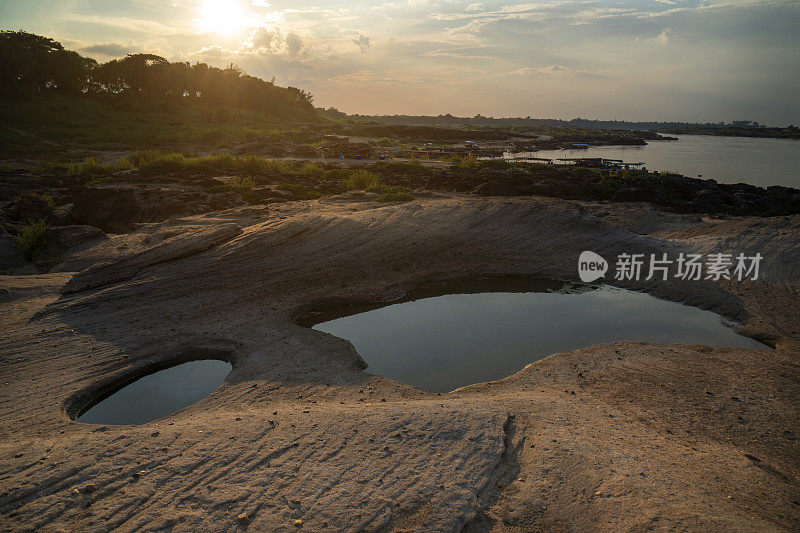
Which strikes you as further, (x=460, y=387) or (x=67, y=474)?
(x=460, y=387)

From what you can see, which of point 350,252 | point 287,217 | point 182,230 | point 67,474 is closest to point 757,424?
point 67,474

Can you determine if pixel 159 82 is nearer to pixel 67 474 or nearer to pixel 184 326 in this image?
pixel 184 326

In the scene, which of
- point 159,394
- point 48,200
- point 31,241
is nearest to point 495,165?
point 48,200

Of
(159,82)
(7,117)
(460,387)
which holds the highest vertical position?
(159,82)

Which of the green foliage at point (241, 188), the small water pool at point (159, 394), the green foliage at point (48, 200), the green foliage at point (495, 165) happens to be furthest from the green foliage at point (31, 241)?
the green foliage at point (495, 165)

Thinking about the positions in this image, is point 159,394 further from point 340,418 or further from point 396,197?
point 396,197

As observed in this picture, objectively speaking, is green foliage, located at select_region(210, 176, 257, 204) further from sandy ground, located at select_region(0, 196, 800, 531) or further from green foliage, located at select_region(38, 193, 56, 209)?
sandy ground, located at select_region(0, 196, 800, 531)

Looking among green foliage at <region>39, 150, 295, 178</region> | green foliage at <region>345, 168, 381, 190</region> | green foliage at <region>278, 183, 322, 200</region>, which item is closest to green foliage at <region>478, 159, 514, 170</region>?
green foliage at <region>345, 168, 381, 190</region>
